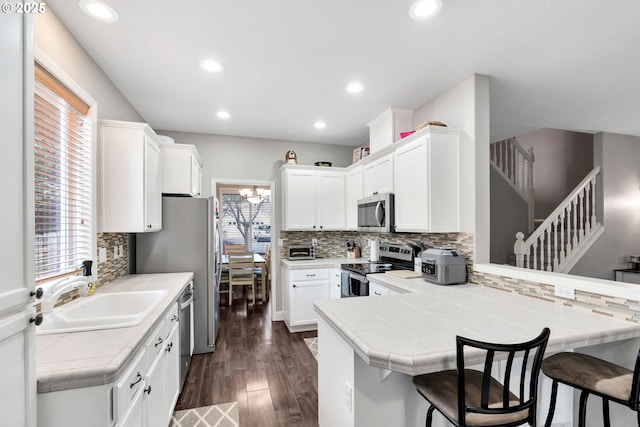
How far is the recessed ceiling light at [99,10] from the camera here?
170 centimetres

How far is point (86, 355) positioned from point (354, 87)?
2703mm

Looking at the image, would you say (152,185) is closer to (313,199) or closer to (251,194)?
(313,199)

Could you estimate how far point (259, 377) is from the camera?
2740 mm

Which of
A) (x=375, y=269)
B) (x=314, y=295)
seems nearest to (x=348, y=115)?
(x=375, y=269)

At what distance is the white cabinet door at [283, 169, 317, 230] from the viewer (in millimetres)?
4180

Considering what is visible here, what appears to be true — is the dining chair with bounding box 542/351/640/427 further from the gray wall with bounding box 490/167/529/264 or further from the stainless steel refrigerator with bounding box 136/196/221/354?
the gray wall with bounding box 490/167/529/264

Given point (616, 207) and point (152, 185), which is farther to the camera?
point (616, 207)

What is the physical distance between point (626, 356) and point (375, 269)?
1965mm

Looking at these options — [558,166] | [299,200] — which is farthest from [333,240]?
[558,166]

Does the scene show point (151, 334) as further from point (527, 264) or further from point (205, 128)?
point (527, 264)

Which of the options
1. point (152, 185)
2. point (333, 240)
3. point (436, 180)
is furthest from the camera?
point (333, 240)

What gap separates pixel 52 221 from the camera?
185 cm

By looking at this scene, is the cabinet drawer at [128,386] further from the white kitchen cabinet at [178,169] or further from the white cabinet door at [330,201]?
the white cabinet door at [330,201]

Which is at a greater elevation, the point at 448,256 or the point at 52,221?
the point at 52,221
